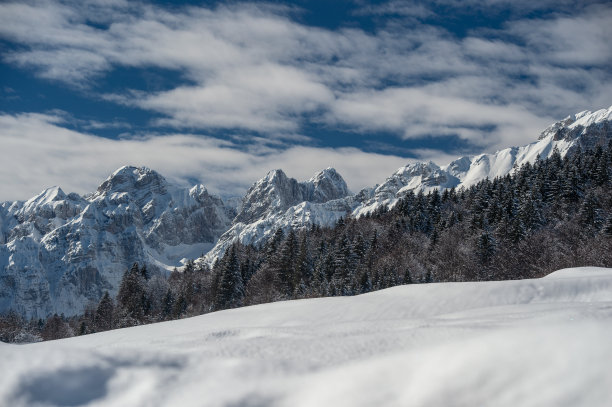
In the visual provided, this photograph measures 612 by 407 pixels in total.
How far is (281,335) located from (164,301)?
229ft

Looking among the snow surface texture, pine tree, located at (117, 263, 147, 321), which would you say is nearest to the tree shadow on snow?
the snow surface texture

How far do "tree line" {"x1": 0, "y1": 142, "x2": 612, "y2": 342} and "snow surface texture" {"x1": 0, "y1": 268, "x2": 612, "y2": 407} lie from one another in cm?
4451

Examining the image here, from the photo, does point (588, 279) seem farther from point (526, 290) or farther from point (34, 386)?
point (34, 386)

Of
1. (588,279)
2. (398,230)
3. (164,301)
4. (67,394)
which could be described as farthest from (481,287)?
→ (398,230)

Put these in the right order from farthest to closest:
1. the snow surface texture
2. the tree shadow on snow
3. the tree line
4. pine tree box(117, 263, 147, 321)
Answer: pine tree box(117, 263, 147, 321), the tree line, the tree shadow on snow, the snow surface texture

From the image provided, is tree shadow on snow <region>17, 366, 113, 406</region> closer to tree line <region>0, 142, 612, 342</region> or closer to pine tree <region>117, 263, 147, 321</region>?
tree line <region>0, 142, 612, 342</region>

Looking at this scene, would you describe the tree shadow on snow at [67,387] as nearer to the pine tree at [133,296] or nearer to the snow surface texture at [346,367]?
the snow surface texture at [346,367]

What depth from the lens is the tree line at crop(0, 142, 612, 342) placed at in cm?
5503

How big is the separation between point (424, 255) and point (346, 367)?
6356cm

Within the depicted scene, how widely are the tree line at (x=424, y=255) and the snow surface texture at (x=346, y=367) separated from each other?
146 ft

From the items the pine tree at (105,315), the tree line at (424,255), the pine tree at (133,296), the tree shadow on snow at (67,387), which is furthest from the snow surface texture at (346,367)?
the pine tree at (105,315)

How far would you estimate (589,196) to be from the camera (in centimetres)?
5862

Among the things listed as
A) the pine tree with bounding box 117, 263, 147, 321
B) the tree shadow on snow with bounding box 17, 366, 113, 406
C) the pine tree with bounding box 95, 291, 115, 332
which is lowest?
the pine tree with bounding box 95, 291, 115, 332

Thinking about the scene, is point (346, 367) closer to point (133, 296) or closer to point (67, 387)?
point (67, 387)
